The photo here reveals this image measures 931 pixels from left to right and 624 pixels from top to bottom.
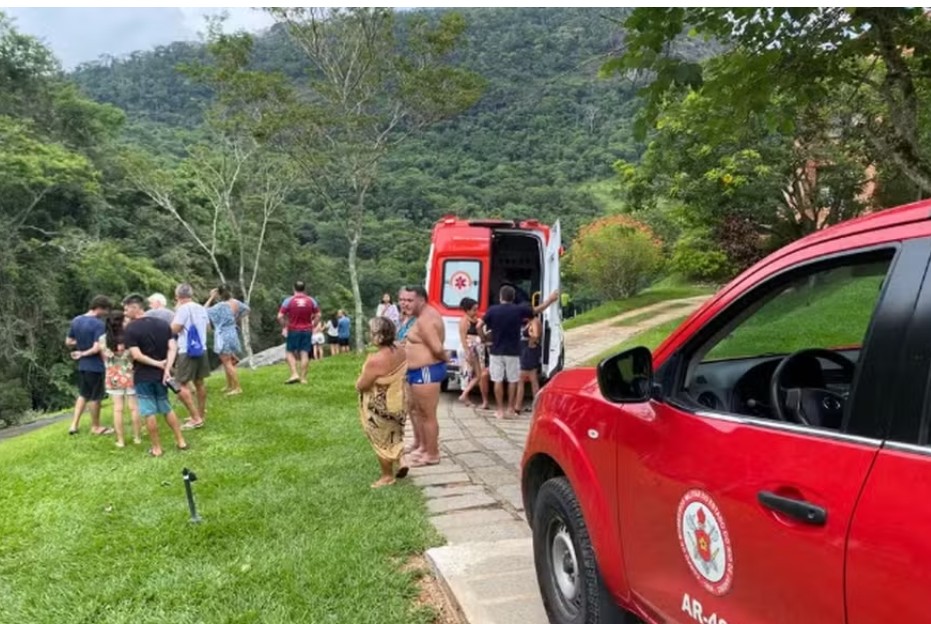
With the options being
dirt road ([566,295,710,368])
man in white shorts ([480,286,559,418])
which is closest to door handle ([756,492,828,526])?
man in white shorts ([480,286,559,418])

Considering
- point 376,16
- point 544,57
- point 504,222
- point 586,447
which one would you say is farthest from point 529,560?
point 544,57

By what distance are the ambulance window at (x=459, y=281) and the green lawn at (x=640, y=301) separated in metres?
10.3

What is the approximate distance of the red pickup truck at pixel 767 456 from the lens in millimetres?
1503

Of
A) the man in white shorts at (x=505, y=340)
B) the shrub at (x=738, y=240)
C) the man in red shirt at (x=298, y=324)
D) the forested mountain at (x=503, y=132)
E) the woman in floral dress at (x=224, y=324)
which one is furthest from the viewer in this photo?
the forested mountain at (x=503, y=132)

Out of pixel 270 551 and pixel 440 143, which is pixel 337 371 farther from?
pixel 440 143

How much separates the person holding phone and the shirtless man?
8.24 ft

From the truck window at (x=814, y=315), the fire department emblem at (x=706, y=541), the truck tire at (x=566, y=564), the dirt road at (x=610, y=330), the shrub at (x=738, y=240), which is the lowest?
the dirt road at (x=610, y=330)

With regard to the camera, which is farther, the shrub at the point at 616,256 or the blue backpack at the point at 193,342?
the shrub at the point at 616,256

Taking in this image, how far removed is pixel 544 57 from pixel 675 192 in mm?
37806

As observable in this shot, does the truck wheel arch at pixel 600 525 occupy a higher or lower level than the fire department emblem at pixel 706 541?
lower

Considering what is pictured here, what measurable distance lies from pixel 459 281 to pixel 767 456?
357 inches

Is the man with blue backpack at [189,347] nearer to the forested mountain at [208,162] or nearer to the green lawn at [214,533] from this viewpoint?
the green lawn at [214,533]

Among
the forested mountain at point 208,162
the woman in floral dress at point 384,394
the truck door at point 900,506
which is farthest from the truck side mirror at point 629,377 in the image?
the woman in floral dress at point 384,394

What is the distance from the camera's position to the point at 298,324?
11.3 meters
